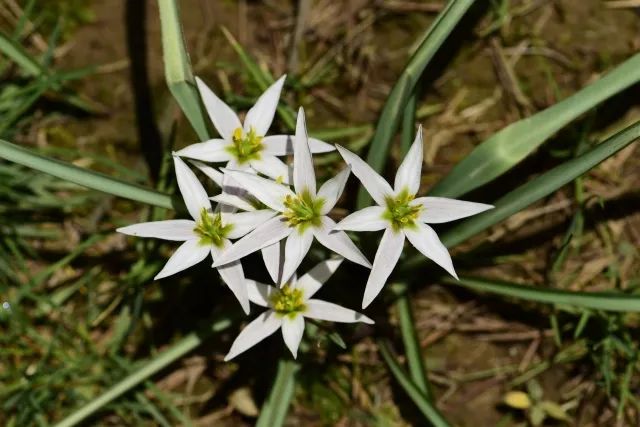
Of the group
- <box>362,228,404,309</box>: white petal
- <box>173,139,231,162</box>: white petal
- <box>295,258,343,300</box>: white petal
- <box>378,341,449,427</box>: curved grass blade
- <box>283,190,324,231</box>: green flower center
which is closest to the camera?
<box>362,228,404,309</box>: white petal

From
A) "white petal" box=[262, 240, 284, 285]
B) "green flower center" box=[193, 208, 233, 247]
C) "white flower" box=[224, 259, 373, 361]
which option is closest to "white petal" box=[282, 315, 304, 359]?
"white flower" box=[224, 259, 373, 361]

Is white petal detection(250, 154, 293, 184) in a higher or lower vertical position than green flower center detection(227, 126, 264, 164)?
lower

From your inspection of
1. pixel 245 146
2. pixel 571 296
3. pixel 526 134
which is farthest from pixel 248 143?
pixel 571 296

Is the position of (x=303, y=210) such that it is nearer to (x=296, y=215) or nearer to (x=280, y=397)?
Answer: (x=296, y=215)

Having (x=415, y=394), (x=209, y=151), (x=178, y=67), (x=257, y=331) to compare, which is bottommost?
(x=415, y=394)

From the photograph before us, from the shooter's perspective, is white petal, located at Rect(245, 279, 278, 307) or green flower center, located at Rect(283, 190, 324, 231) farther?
white petal, located at Rect(245, 279, 278, 307)

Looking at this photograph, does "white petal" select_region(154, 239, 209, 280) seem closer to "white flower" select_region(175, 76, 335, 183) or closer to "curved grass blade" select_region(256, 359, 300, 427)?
"white flower" select_region(175, 76, 335, 183)

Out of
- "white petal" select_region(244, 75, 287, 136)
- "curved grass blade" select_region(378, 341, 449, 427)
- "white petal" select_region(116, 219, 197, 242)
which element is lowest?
"curved grass blade" select_region(378, 341, 449, 427)
